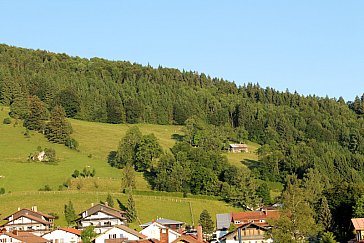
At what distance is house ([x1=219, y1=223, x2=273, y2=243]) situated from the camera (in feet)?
284

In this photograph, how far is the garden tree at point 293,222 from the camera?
63.3 meters

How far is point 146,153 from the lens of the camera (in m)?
139

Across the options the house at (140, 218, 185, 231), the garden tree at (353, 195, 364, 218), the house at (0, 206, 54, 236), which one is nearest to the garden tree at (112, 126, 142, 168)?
the house at (140, 218, 185, 231)

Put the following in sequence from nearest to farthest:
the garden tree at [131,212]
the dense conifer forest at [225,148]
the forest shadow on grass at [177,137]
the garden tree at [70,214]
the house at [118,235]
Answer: the house at [118,235] < the garden tree at [70,214] < the garden tree at [131,212] < the dense conifer forest at [225,148] < the forest shadow on grass at [177,137]

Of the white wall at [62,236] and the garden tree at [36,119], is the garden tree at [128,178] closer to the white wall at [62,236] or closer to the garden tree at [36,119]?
the white wall at [62,236]

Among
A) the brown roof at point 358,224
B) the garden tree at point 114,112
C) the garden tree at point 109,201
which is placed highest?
the garden tree at point 114,112

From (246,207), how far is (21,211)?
4020 centimetres

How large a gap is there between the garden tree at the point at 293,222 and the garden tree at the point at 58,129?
316 ft

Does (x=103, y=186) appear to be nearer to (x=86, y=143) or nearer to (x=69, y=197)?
(x=69, y=197)

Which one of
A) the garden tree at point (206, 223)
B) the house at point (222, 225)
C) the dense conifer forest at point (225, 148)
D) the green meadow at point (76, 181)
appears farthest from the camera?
the dense conifer forest at point (225, 148)

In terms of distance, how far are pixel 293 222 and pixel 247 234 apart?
23717mm

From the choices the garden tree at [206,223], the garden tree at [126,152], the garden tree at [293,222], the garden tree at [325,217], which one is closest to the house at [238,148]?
the garden tree at [126,152]

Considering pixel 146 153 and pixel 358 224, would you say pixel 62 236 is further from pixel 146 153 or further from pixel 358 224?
pixel 146 153

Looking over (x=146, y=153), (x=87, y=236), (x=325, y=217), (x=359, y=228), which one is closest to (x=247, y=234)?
(x=325, y=217)
